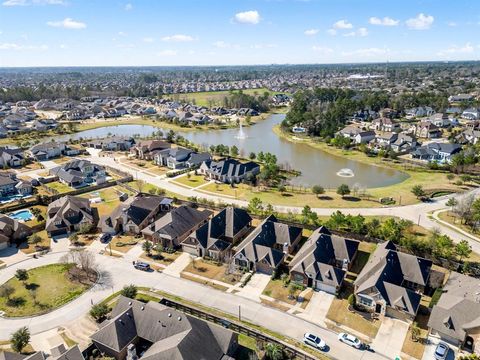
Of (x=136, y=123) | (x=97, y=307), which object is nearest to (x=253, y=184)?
(x=97, y=307)

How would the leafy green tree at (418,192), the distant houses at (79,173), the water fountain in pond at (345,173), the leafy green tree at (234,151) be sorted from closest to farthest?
the leafy green tree at (418,192) → the distant houses at (79,173) → the water fountain in pond at (345,173) → the leafy green tree at (234,151)

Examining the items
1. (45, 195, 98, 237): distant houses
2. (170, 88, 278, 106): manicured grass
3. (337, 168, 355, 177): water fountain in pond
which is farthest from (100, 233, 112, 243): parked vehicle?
(170, 88, 278, 106): manicured grass

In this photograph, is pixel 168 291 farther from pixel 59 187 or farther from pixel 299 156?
pixel 299 156

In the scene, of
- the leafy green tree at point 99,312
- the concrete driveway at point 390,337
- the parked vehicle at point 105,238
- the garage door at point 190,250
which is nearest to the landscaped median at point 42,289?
the leafy green tree at point 99,312

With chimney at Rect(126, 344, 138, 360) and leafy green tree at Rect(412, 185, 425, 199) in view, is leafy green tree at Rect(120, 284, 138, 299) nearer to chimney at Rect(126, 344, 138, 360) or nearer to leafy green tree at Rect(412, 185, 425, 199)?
chimney at Rect(126, 344, 138, 360)

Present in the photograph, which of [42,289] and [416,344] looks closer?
[416,344]

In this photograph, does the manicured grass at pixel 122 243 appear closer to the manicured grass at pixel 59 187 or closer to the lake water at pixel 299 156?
the manicured grass at pixel 59 187

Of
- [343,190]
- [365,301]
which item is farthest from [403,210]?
[365,301]
